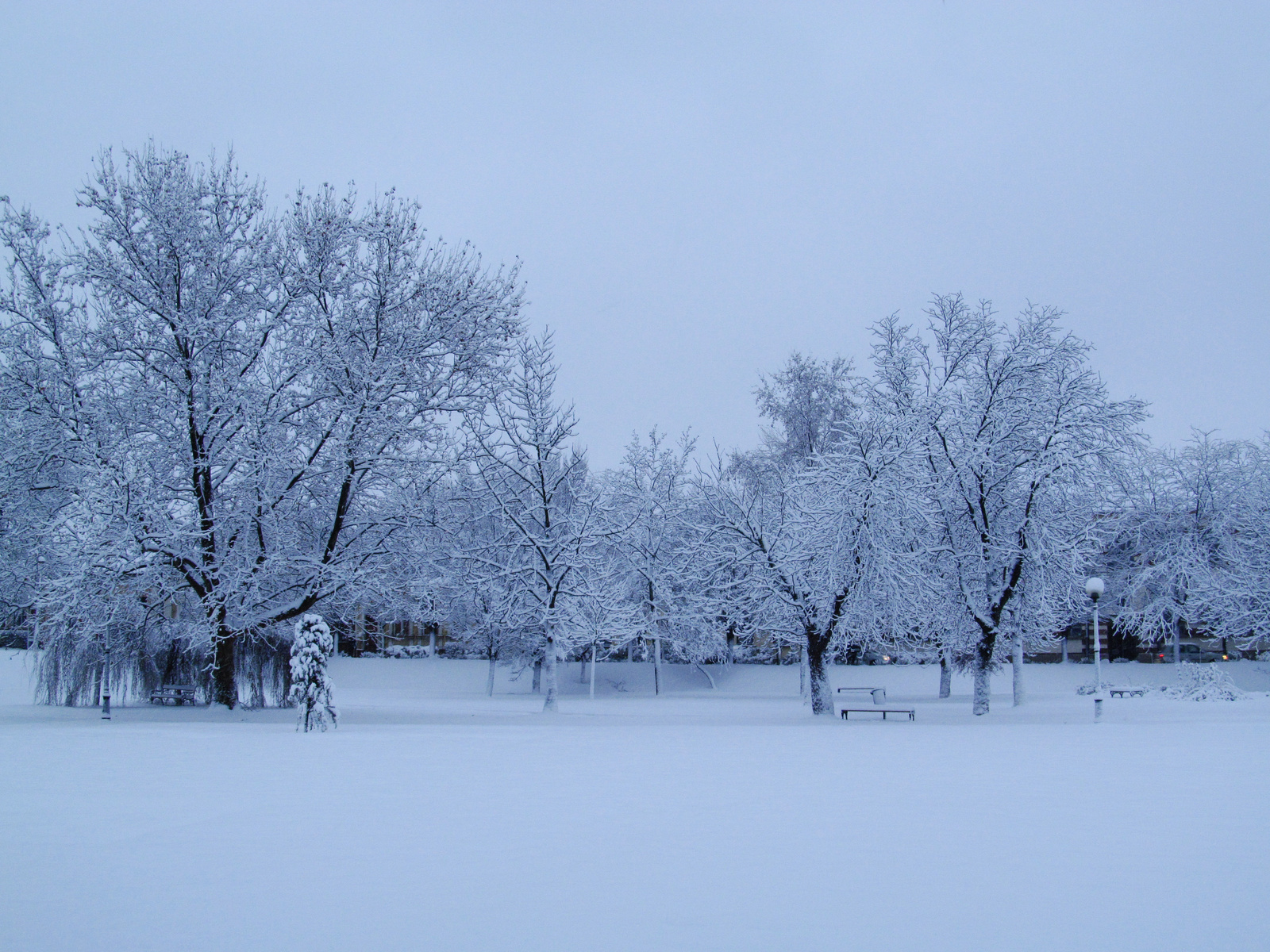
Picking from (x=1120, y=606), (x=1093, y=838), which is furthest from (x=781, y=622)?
(x=1120, y=606)

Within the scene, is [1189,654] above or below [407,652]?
above

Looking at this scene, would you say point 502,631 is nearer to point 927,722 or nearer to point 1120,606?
point 927,722

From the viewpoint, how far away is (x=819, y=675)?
80.8ft

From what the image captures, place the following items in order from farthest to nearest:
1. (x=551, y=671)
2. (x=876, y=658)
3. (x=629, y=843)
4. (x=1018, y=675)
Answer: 1. (x=876, y=658)
2. (x=1018, y=675)
3. (x=551, y=671)
4. (x=629, y=843)

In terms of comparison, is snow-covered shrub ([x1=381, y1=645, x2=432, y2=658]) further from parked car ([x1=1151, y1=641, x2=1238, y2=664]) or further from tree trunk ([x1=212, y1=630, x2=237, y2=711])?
parked car ([x1=1151, y1=641, x2=1238, y2=664])

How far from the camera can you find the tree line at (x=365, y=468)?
2084 centimetres

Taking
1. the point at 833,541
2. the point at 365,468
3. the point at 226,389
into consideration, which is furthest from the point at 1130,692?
the point at 226,389

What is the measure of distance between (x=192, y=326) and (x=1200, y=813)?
19929 millimetres

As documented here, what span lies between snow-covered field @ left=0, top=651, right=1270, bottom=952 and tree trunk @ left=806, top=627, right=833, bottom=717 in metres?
7.24

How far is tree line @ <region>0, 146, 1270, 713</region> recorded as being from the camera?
68.4ft

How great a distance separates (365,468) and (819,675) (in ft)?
40.5

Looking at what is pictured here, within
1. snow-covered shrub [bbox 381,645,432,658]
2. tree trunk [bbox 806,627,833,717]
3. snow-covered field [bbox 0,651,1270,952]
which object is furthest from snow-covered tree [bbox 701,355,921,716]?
snow-covered shrub [bbox 381,645,432,658]

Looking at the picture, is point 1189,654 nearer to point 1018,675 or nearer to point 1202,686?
point 1202,686

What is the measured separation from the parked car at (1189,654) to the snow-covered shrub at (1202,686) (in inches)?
421
